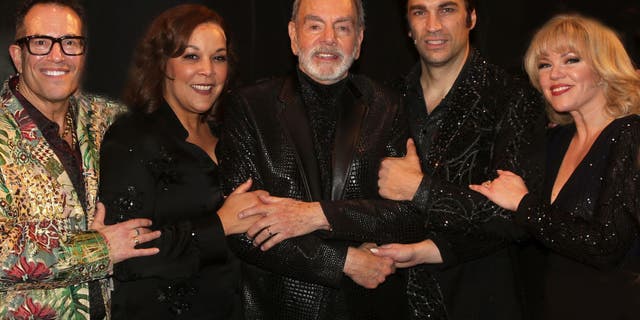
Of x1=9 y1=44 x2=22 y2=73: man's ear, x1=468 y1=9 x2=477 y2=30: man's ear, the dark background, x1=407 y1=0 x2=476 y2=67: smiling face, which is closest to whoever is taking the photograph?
x1=9 y1=44 x2=22 y2=73: man's ear

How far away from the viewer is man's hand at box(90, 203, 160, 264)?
3084 millimetres

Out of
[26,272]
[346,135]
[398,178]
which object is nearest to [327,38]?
[346,135]

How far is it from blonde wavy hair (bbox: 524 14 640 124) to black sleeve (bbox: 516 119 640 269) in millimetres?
156

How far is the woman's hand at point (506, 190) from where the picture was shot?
3.28m

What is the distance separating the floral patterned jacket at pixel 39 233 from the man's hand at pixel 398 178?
117 centimetres

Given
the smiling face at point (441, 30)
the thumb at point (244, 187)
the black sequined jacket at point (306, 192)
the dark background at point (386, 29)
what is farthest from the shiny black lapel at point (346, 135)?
the dark background at point (386, 29)

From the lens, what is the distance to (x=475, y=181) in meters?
3.50

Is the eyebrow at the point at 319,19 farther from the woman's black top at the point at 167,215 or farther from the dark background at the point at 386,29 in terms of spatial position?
the dark background at the point at 386,29

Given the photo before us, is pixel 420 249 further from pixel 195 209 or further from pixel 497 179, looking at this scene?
pixel 195 209

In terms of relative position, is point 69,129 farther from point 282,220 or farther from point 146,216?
point 282,220

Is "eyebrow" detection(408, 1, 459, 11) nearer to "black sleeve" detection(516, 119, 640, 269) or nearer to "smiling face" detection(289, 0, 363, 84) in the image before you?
"smiling face" detection(289, 0, 363, 84)

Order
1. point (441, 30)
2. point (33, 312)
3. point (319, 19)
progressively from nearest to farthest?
point (33, 312)
point (319, 19)
point (441, 30)

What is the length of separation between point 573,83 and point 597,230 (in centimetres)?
65

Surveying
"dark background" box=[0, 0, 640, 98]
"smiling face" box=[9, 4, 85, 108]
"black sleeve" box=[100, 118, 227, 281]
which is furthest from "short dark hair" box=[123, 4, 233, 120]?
"dark background" box=[0, 0, 640, 98]
